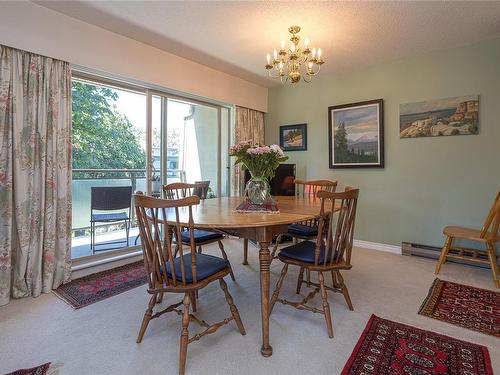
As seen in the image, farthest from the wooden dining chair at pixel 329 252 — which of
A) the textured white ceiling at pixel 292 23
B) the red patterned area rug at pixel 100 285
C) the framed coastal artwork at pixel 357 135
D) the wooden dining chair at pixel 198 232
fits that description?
the framed coastal artwork at pixel 357 135

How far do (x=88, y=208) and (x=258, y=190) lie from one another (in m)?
2.08

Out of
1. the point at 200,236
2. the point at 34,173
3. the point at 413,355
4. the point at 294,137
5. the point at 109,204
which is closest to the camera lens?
the point at 413,355

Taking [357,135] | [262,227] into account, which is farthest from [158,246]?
[357,135]

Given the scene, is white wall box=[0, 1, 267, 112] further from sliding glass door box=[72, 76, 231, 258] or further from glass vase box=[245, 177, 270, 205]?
glass vase box=[245, 177, 270, 205]

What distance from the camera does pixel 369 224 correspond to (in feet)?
13.0

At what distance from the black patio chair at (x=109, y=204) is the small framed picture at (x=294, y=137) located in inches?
100

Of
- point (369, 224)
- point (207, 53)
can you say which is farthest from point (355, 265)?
point (207, 53)

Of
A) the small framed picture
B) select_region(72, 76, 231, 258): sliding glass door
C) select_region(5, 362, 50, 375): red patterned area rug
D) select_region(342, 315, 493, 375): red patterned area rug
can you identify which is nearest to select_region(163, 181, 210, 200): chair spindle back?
select_region(72, 76, 231, 258): sliding glass door

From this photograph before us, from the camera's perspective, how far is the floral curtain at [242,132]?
445cm

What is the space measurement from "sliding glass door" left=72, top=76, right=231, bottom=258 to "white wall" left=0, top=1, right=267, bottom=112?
25cm

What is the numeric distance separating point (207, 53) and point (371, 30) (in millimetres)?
1833

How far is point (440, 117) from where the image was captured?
132 inches

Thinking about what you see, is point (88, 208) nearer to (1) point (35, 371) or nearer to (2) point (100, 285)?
(2) point (100, 285)

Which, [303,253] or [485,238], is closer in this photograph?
[303,253]
